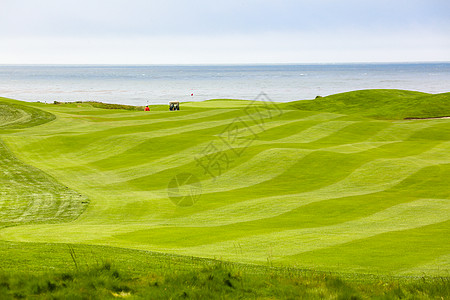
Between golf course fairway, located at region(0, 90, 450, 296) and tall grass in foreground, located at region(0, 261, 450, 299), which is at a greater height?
tall grass in foreground, located at region(0, 261, 450, 299)

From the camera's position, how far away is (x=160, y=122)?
4416 cm

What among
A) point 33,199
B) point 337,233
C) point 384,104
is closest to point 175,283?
point 337,233

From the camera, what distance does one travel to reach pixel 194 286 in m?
8.05

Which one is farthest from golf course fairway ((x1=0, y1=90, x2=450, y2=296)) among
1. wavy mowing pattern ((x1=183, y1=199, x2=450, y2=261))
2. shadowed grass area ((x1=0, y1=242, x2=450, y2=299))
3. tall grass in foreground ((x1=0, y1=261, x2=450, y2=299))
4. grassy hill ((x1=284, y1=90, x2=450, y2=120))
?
grassy hill ((x1=284, y1=90, x2=450, y2=120))

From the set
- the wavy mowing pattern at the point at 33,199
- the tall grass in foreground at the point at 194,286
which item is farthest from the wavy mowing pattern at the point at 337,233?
the wavy mowing pattern at the point at 33,199

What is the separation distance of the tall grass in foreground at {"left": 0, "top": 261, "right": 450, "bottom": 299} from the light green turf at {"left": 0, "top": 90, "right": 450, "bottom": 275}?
2774 millimetres

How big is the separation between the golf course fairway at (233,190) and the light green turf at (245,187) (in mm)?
78

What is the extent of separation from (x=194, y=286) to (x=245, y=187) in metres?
16.5

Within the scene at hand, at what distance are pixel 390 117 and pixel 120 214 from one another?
150 feet

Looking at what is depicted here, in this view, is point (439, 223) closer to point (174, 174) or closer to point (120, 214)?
point (120, 214)

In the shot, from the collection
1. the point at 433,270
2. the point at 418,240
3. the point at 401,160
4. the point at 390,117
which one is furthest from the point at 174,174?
the point at 390,117

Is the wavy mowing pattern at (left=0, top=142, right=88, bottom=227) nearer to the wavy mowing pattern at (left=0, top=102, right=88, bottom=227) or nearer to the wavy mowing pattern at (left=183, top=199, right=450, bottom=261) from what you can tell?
the wavy mowing pattern at (left=0, top=102, right=88, bottom=227)

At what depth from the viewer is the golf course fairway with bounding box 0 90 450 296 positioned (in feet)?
43.7

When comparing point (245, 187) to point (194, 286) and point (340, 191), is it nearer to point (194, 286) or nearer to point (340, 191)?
point (340, 191)
